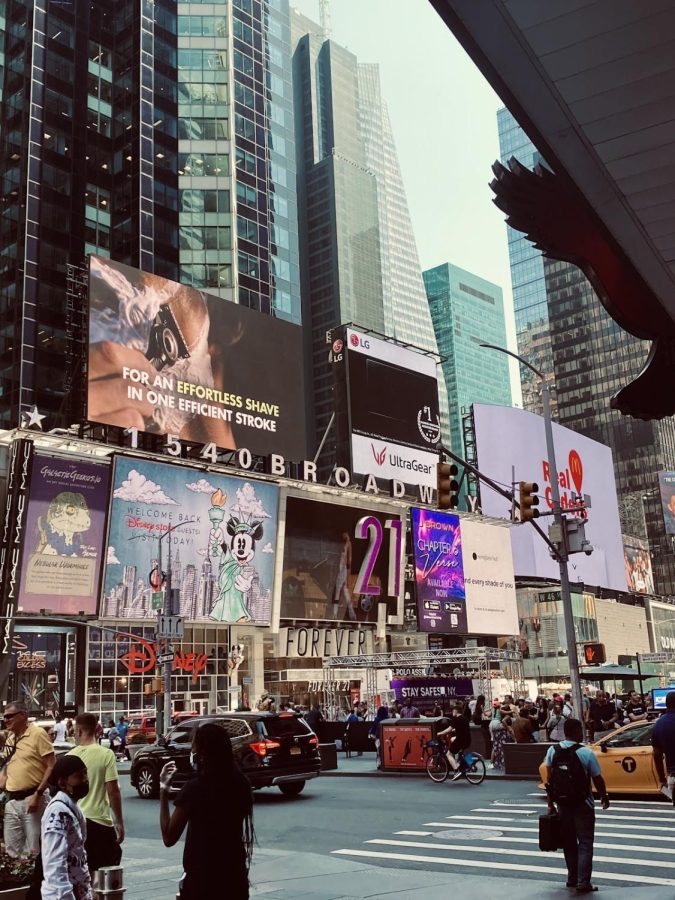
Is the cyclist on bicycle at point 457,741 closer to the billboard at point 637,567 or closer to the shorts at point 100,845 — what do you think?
the shorts at point 100,845

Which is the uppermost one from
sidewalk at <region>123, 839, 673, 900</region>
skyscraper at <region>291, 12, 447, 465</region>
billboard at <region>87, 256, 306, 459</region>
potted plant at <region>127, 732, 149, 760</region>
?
skyscraper at <region>291, 12, 447, 465</region>

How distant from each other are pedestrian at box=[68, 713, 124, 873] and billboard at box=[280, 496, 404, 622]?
164 ft

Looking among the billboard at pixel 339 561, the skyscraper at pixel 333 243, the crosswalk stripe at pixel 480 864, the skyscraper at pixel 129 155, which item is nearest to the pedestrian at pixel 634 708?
the billboard at pixel 339 561

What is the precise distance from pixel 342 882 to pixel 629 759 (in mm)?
8558

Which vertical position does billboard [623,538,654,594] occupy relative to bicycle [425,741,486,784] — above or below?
above

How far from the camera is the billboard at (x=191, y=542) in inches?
1891

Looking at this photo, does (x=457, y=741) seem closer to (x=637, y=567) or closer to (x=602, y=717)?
(x=602, y=717)

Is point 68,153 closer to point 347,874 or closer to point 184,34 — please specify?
point 184,34

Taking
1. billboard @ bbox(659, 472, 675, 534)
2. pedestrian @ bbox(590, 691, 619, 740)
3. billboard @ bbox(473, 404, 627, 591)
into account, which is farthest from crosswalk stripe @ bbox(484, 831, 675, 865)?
billboard @ bbox(659, 472, 675, 534)

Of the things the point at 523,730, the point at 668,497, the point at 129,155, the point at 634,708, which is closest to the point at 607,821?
the point at 523,730

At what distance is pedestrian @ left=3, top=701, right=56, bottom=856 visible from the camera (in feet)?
29.9

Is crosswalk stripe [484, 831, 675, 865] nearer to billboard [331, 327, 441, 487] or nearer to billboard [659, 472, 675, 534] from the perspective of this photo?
billboard [331, 327, 441, 487]

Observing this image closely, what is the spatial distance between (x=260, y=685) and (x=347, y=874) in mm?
53755

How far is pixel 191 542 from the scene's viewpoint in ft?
169
